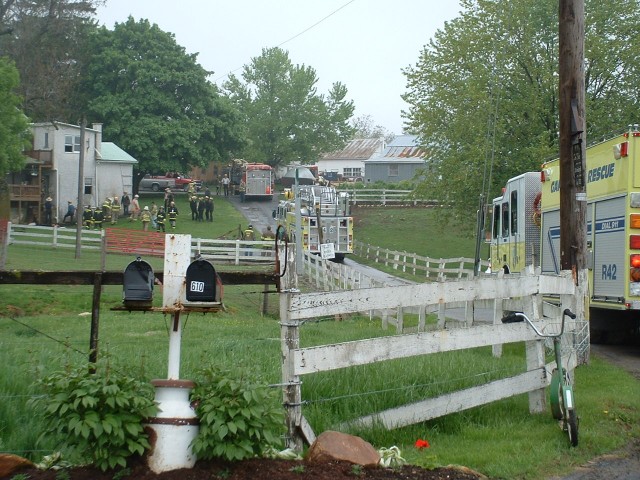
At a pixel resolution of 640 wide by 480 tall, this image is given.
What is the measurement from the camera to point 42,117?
243 feet

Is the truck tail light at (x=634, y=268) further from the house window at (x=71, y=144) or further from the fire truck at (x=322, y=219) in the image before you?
the house window at (x=71, y=144)

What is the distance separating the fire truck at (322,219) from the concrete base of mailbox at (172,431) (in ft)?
128

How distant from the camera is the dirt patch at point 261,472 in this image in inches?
237

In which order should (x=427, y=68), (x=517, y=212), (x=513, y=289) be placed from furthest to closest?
(x=427, y=68) → (x=517, y=212) → (x=513, y=289)

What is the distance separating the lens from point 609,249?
15.6 meters

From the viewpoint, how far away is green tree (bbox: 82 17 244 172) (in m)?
→ 73.4

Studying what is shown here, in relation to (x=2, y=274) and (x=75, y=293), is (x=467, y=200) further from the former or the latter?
(x=2, y=274)

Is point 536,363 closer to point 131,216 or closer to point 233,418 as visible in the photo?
point 233,418

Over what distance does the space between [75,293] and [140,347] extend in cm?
1487

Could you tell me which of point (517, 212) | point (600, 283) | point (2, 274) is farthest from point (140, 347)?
point (517, 212)

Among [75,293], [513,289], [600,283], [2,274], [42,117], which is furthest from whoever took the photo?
[42,117]

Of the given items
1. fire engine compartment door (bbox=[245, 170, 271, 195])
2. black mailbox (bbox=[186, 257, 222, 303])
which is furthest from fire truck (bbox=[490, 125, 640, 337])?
fire engine compartment door (bbox=[245, 170, 271, 195])

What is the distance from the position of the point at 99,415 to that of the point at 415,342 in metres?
3.05

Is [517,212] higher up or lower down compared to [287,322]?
higher up
